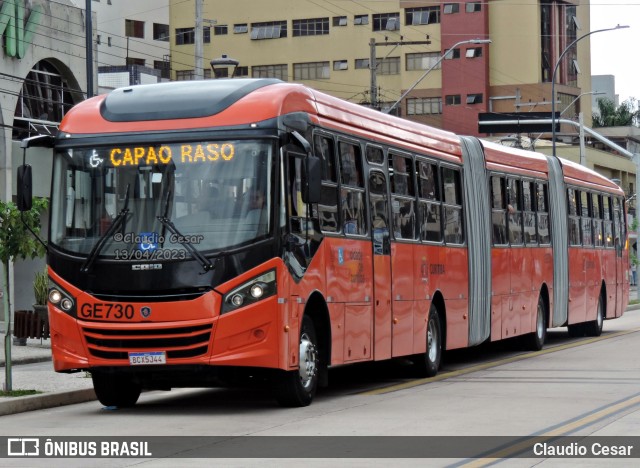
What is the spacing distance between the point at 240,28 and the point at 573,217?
7968 cm

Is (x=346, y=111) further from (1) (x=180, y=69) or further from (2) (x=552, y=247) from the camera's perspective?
(1) (x=180, y=69)

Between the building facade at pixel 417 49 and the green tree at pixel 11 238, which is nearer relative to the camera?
the green tree at pixel 11 238

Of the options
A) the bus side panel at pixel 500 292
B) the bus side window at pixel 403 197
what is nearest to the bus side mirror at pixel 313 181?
the bus side window at pixel 403 197

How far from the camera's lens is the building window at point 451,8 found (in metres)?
98.6

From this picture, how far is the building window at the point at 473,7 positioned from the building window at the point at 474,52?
261 cm

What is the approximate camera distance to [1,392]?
1656 centimetres

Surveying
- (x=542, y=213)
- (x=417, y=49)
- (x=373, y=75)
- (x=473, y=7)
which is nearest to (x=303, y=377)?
(x=542, y=213)

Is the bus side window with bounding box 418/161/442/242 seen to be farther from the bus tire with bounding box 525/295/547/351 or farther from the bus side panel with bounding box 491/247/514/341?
the bus tire with bounding box 525/295/547/351

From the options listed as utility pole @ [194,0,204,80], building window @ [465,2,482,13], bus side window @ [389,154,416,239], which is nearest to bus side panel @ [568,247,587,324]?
bus side window @ [389,154,416,239]

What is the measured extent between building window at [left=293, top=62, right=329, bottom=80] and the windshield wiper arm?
9185cm

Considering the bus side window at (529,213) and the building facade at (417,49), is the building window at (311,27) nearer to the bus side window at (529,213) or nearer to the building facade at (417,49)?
the building facade at (417,49)

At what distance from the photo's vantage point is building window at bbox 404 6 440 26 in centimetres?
10025

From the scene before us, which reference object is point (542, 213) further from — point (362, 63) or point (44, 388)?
point (362, 63)

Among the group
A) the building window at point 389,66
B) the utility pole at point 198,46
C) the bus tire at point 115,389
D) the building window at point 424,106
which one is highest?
the building window at point 389,66
